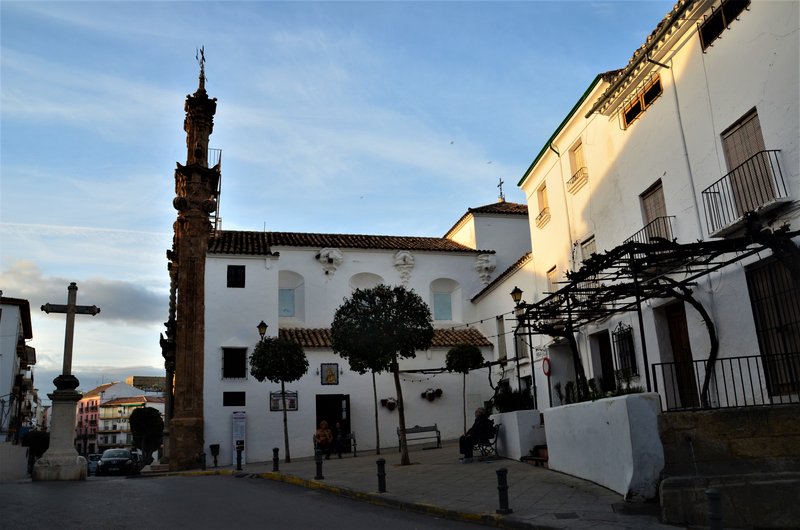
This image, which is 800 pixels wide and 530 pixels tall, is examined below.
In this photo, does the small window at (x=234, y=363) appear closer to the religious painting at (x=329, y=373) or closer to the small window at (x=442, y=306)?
the religious painting at (x=329, y=373)

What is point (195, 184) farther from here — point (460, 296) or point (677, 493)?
point (677, 493)

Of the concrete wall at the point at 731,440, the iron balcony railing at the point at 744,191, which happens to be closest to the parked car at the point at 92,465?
the concrete wall at the point at 731,440

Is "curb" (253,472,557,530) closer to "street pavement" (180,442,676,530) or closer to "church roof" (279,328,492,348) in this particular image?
"street pavement" (180,442,676,530)

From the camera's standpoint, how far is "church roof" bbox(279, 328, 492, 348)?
26016mm

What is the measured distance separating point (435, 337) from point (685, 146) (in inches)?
656

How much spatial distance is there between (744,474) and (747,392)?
12.2ft

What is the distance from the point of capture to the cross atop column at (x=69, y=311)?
17.5 meters

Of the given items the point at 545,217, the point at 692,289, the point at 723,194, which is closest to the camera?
the point at 723,194

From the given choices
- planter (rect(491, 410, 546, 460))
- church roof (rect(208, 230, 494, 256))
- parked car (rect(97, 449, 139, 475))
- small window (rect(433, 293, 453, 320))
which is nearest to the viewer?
planter (rect(491, 410, 546, 460))

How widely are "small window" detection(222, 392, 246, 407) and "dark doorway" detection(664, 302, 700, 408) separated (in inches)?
639

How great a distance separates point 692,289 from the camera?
12422mm

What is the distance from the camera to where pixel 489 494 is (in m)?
10.5

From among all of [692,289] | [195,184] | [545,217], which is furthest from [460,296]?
[692,289]

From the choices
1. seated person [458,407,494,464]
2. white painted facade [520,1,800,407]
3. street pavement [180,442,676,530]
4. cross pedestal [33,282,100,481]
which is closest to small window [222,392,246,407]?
cross pedestal [33,282,100,481]
